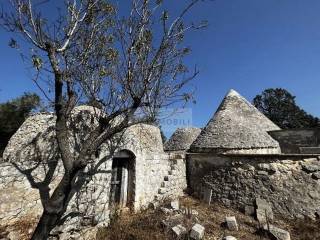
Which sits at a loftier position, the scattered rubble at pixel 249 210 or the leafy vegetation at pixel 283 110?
the leafy vegetation at pixel 283 110

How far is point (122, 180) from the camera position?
7441 millimetres

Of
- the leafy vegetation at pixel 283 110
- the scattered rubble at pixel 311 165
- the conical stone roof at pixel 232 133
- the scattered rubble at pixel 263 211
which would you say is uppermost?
the leafy vegetation at pixel 283 110

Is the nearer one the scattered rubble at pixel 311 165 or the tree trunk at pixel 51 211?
the tree trunk at pixel 51 211

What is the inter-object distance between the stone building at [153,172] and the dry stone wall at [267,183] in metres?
0.03

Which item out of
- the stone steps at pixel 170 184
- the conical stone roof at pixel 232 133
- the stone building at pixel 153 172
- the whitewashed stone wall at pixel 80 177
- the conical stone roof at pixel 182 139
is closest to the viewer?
the whitewashed stone wall at pixel 80 177

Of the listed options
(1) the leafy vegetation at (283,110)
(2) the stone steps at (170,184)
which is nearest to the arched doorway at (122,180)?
(2) the stone steps at (170,184)

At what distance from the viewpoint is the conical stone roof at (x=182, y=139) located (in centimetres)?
Result: 1716

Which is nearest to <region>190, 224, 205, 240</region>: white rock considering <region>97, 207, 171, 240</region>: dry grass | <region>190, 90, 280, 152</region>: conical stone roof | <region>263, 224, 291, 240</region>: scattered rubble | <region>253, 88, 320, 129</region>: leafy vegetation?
<region>97, 207, 171, 240</region>: dry grass

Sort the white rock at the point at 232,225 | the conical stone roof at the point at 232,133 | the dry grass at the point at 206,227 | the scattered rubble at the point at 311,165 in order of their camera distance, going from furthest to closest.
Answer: the conical stone roof at the point at 232,133
the scattered rubble at the point at 311,165
the white rock at the point at 232,225
the dry grass at the point at 206,227

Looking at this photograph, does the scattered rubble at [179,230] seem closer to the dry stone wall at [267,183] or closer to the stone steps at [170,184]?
the stone steps at [170,184]

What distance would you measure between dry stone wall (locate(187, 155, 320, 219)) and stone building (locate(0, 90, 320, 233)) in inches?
1.1

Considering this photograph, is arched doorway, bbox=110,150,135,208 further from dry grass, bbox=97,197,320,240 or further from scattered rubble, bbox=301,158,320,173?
scattered rubble, bbox=301,158,320,173

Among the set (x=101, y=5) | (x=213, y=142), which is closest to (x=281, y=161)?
(x=213, y=142)

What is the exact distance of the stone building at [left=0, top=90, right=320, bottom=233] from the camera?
5.32 m
